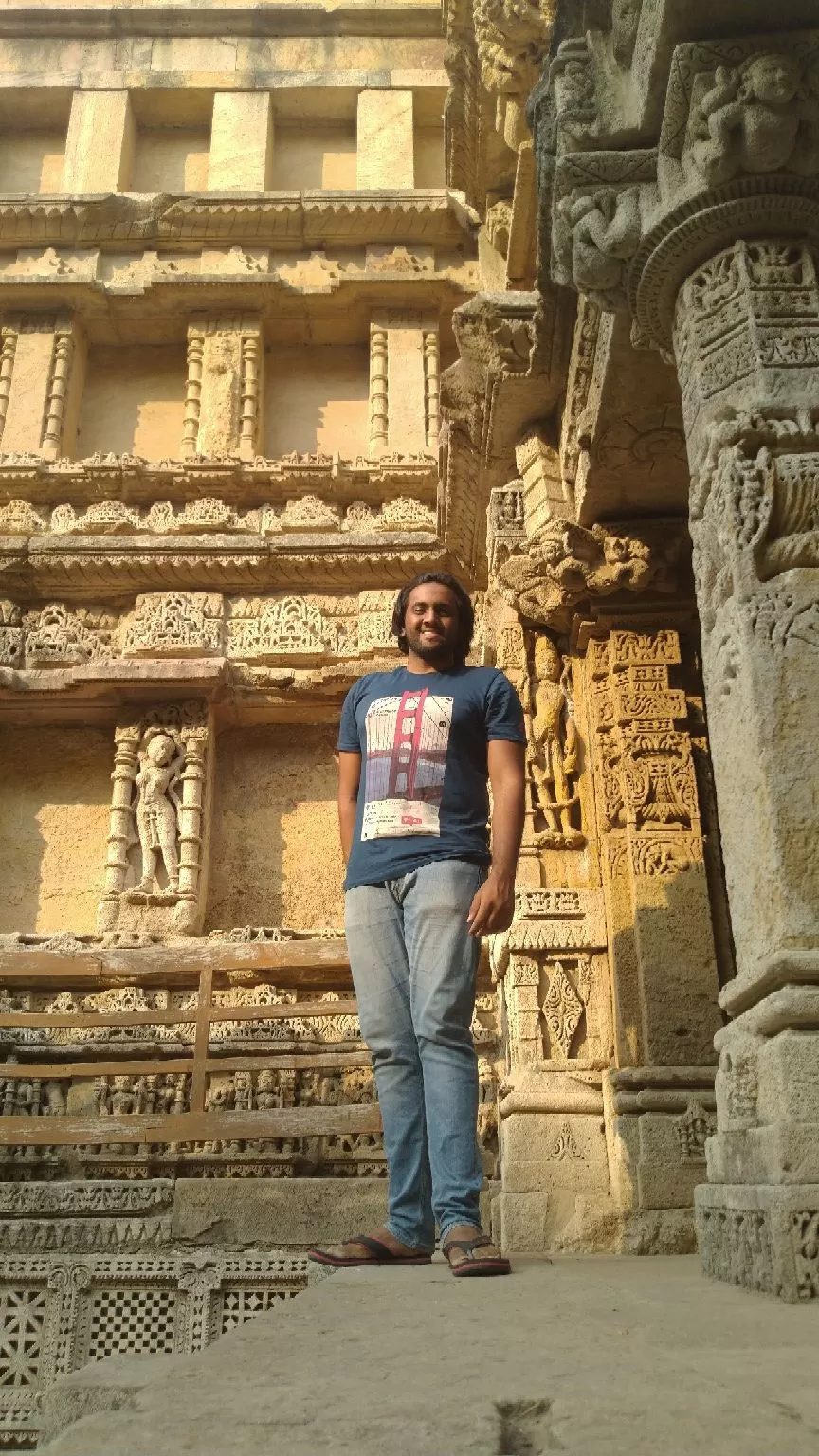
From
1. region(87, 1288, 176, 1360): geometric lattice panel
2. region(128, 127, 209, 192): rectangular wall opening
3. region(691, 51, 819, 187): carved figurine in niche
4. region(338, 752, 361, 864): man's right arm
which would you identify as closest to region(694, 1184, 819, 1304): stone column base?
region(338, 752, 361, 864): man's right arm

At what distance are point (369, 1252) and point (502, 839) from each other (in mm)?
1071

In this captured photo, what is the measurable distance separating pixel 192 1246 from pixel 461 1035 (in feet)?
9.76

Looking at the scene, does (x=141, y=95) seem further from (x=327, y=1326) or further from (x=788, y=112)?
(x=327, y=1326)

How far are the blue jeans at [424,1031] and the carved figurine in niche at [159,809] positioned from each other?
6.31 m

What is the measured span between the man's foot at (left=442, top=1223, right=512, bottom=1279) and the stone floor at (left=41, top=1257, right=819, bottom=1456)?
0.35 meters

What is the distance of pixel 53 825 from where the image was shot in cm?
984

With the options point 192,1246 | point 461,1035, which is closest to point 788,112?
point 461,1035

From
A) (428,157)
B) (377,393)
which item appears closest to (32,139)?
(428,157)

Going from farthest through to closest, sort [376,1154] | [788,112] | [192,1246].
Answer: [376,1154]
[192,1246]
[788,112]

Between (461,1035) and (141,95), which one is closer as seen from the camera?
(461,1035)

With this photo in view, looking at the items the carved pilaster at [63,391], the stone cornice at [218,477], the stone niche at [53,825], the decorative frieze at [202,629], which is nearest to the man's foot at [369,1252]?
the stone niche at [53,825]

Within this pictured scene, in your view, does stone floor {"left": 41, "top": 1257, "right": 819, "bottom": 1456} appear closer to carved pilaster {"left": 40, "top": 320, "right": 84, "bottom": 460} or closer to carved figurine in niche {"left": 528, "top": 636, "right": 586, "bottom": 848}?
carved figurine in niche {"left": 528, "top": 636, "right": 586, "bottom": 848}

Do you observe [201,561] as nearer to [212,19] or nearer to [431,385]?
→ [431,385]

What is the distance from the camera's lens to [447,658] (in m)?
3.24
